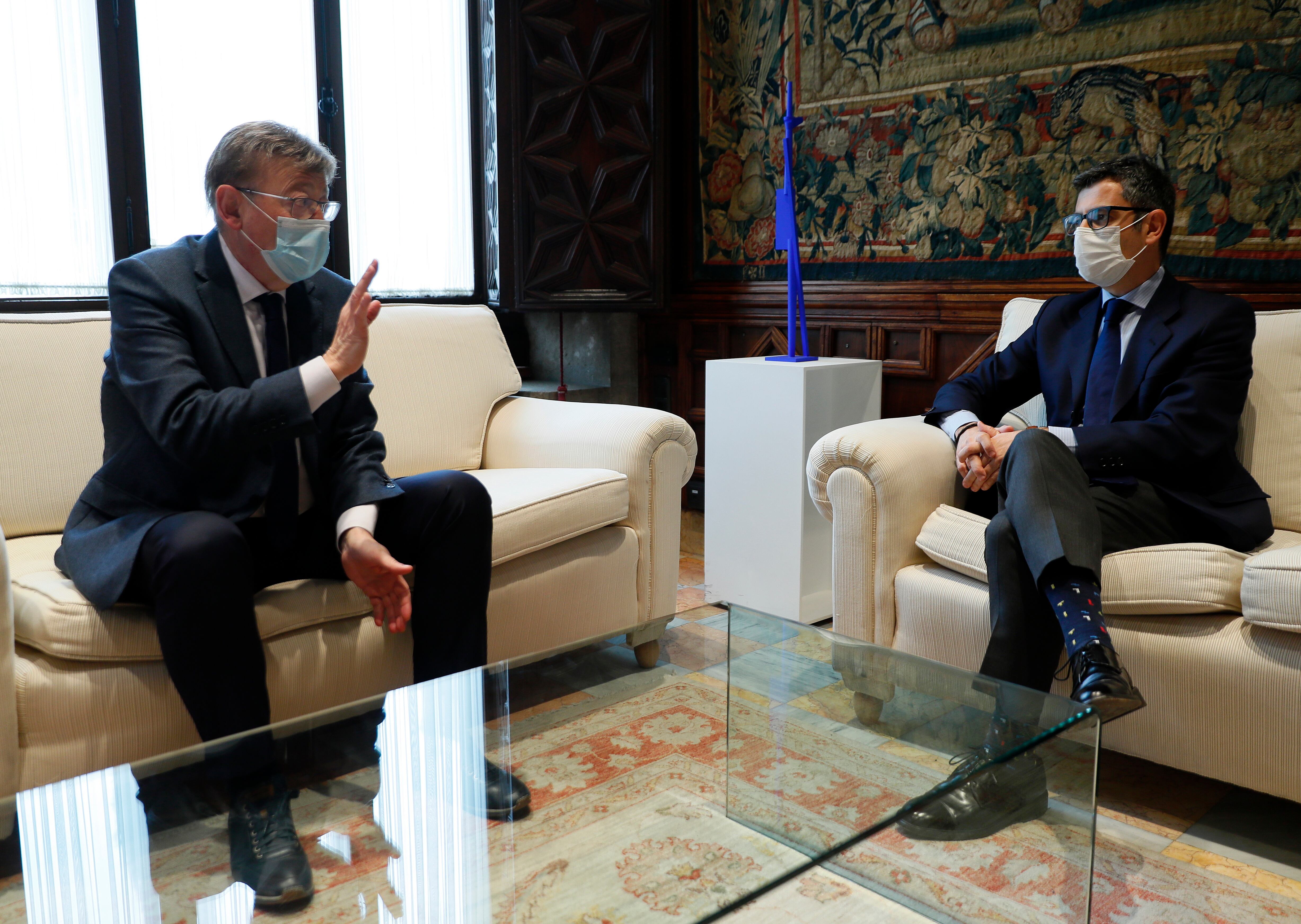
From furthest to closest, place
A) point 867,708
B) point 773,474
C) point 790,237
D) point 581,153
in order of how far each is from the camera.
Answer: point 581,153, point 790,237, point 773,474, point 867,708

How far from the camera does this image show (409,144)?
3547 mm

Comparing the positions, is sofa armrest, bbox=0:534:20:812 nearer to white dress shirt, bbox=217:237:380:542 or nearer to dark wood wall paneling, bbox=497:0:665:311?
white dress shirt, bbox=217:237:380:542

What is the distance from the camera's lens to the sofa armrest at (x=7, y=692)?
141cm

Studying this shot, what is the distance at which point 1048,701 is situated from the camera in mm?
1190

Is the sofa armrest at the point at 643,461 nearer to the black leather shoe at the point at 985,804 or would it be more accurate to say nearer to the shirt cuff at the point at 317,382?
the shirt cuff at the point at 317,382

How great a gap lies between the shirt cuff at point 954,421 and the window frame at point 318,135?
183 cm

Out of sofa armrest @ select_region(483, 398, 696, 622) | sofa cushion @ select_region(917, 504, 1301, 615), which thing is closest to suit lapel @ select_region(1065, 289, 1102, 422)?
sofa cushion @ select_region(917, 504, 1301, 615)

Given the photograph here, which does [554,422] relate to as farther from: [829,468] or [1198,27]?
[1198,27]

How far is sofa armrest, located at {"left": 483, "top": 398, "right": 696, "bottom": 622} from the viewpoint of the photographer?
2.25 meters

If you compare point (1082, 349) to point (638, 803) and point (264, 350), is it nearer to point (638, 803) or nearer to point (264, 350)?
point (638, 803)

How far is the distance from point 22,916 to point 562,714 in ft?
1.98

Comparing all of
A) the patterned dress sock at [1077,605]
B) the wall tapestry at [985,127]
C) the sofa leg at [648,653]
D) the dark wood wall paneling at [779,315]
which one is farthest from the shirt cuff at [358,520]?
the wall tapestry at [985,127]

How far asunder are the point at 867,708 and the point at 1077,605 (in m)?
0.46

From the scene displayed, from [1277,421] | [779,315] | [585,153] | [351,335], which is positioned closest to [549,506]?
[351,335]
